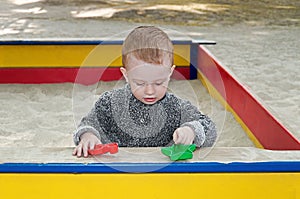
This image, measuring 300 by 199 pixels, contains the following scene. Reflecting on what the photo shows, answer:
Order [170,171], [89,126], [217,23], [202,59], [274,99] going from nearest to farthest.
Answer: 1. [170,171]
2. [89,126]
3. [274,99]
4. [202,59]
5. [217,23]

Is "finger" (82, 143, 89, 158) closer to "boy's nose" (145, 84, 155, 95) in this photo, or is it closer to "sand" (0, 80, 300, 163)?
"sand" (0, 80, 300, 163)

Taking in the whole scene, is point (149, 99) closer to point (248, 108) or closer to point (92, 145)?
point (92, 145)

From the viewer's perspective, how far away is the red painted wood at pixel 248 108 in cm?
217

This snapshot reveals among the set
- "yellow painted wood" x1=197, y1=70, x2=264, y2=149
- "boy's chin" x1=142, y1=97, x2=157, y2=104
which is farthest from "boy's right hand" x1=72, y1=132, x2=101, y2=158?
"yellow painted wood" x1=197, y1=70, x2=264, y2=149

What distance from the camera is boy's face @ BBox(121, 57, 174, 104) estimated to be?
141 centimetres

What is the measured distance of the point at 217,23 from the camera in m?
6.34

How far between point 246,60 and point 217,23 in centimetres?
221

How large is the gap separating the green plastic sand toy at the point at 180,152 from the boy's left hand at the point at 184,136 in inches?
0.4

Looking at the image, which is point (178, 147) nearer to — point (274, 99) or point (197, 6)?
point (274, 99)

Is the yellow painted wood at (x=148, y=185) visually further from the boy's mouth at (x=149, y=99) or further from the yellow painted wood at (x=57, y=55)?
the yellow painted wood at (x=57, y=55)

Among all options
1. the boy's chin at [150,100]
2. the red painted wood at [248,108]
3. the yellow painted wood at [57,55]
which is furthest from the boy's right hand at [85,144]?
the yellow painted wood at [57,55]

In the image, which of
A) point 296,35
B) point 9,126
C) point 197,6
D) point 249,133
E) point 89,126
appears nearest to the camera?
point 89,126

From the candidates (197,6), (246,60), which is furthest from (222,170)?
(197,6)

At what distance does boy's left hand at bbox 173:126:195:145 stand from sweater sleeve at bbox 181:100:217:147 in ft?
0.07
